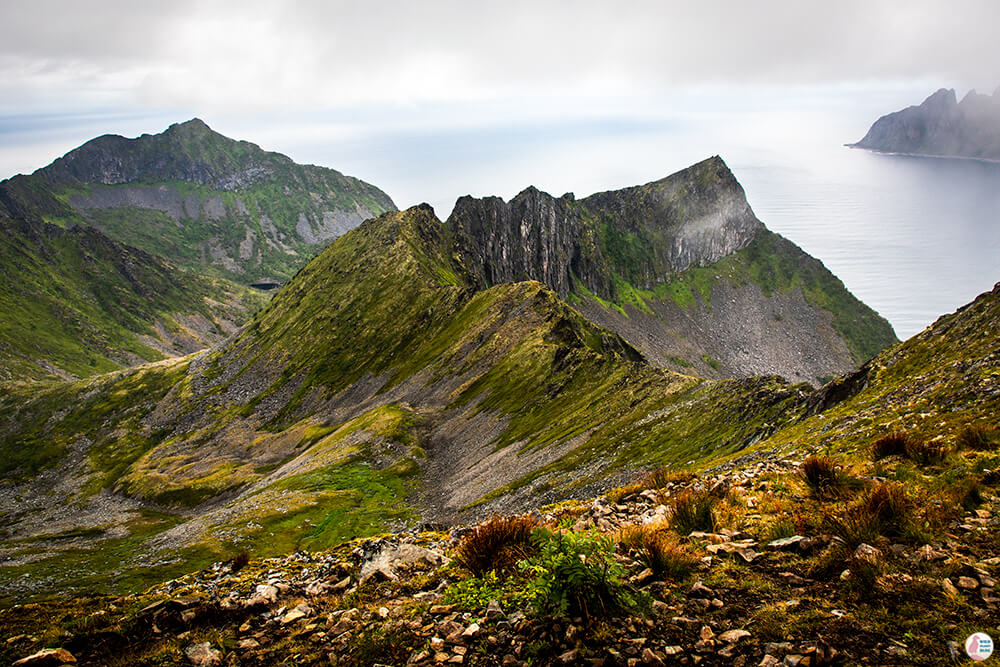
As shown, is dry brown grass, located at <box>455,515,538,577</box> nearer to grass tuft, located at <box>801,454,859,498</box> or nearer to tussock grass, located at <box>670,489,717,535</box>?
tussock grass, located at <box>670,489,717,535</box>

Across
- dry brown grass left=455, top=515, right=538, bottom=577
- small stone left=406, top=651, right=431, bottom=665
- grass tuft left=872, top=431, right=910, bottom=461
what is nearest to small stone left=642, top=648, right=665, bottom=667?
small stone left=406, top=651, right=431, bottom=665

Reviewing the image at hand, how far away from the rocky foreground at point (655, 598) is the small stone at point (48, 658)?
4cm

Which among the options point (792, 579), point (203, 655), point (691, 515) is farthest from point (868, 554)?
point (203, 655)

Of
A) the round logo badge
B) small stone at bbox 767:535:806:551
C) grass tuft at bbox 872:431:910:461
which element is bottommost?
grass tuft at bbox 872:431:910:461

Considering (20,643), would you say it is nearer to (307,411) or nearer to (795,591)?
(795,591)

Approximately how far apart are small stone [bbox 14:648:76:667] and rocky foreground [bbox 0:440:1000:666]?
0.14 feet

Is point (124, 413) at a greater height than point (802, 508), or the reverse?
point (802, 508)

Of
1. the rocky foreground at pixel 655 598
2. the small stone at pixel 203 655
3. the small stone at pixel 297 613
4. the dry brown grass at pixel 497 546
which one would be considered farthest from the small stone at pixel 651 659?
the small stone at pixel 203 655

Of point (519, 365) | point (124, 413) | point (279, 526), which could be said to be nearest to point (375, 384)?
point (519, 365)

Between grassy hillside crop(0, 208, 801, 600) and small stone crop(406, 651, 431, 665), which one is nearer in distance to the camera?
small stone crop(406, 651, 431, 665)

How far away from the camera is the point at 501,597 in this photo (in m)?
10.8

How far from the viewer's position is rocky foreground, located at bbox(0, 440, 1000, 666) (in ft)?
26.9

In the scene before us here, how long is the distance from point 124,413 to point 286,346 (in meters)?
68.1

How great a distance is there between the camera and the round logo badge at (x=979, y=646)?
22.4 feet
